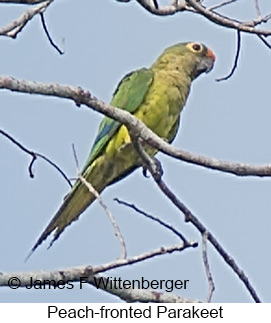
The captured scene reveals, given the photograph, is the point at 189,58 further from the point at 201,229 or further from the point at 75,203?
the point at 201,229

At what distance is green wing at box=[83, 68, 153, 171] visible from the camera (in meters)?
5.04

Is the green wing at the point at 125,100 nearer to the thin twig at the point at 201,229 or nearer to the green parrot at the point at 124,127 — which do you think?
the green parrot at the point at 124,127

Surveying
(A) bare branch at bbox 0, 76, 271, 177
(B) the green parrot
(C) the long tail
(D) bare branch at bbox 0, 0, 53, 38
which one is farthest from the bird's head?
(A) bare branch at bbox 0, 76, 271, 177

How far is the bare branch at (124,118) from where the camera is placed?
2836 mm

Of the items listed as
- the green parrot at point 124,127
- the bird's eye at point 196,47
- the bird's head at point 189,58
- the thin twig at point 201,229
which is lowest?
the thin twig at point 201,229

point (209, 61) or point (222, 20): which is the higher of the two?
point (209, 61)

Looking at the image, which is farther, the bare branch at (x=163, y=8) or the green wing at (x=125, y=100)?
the green wing at (x=125, y=100)

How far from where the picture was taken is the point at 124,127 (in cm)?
490

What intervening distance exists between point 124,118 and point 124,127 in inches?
70.6

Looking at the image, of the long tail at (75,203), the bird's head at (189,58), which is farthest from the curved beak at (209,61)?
the long tail at (75,203)

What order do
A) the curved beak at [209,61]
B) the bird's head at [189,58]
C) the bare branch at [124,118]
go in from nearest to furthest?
1. the bare branch at [124,118]
2. the bird's head at [189,58]
3. the curved beak at [209,61]

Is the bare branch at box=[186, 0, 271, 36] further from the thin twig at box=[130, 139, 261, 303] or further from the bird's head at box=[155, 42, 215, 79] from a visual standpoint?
the bird's head at box=[155, 42, 215, 79]

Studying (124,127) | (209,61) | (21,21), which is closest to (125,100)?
(124,127)

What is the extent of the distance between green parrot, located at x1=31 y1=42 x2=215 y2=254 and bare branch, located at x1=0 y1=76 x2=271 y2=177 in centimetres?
158
